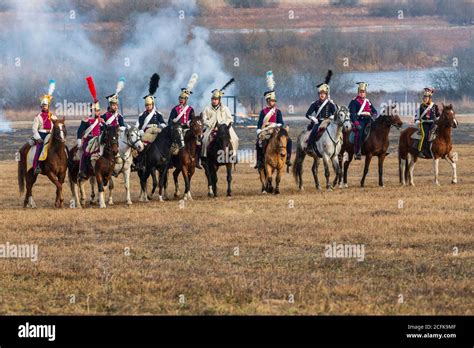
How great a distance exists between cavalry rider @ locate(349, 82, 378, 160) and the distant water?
3963 centimetres

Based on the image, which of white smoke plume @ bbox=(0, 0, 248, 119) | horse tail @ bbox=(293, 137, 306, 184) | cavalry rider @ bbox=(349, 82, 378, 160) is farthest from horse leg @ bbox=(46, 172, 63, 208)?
white smoke plume @ bbox=(0, 0, 248, 119)

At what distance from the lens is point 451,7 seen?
→ 3253 inches

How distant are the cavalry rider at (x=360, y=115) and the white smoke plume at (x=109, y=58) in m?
33.3

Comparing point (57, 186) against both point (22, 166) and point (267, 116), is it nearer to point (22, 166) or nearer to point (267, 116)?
point (22, 166)

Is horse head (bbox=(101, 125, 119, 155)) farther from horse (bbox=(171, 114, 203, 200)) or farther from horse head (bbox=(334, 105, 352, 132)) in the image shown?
horse head (bbox=(334, 105, 352, 132))

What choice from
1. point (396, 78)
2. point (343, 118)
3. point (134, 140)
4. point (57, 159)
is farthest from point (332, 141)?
point (396, 78)

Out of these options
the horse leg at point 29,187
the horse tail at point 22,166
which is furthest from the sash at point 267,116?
the horse tail at point 22,166

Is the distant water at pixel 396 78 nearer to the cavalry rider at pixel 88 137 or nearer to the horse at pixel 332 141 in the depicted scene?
the horse at pixel 332 141

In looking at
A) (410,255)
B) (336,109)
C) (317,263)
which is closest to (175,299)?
(317,263)

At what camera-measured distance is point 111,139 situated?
94.1ft

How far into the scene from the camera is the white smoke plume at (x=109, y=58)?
6875cm

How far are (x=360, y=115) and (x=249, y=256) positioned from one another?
14.0 m

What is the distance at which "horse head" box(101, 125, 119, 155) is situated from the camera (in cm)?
2869
